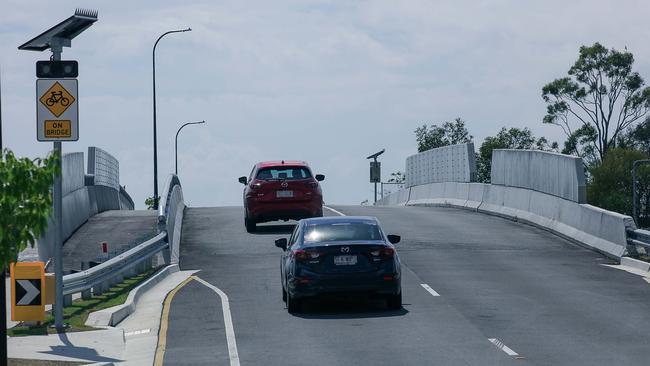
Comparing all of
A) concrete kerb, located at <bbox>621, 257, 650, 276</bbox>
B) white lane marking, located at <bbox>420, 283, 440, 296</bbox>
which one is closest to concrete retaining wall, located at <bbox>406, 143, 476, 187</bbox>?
concrete kerb, located at <bbox>621, 257, 650, 276</bbox>

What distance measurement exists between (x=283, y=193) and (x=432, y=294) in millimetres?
12557

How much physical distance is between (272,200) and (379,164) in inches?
1937

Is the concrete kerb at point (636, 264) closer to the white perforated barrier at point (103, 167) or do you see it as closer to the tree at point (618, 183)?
the white perforated barrier at point (103, 167)

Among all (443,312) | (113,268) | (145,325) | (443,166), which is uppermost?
(443,166)

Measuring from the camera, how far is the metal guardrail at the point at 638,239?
85.6 ft

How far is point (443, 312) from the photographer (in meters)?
19.2

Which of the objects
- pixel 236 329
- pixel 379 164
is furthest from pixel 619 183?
pixel 236 329

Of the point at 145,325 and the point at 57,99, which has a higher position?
the point at 57,99

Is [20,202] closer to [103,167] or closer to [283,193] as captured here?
[283,193]

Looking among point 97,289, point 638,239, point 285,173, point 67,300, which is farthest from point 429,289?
point 285,173

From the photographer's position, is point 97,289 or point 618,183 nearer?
point 97,289

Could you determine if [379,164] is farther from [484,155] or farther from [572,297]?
[572,297]

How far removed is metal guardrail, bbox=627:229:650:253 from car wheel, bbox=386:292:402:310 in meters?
8.15

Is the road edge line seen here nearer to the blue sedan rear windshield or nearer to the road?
the road
